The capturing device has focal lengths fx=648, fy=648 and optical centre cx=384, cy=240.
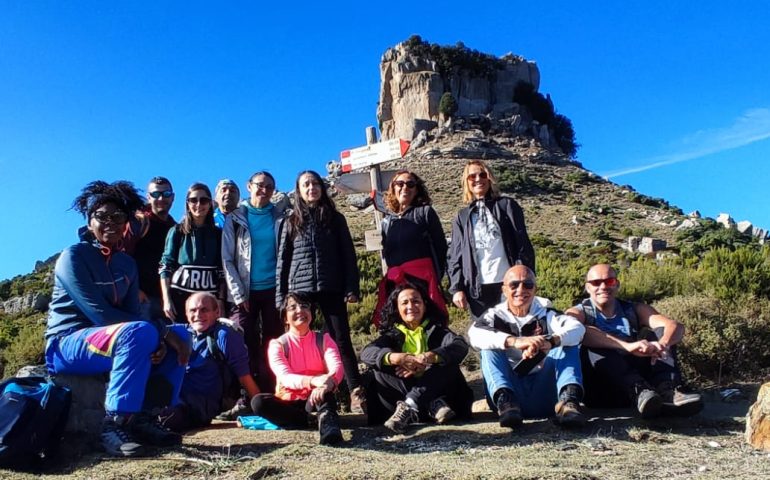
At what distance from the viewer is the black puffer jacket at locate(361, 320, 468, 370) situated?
441cm

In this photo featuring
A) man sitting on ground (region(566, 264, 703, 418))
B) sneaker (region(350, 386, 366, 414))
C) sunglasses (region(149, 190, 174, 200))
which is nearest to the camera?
man sitting on ground (region(566, 264, 703, 418))

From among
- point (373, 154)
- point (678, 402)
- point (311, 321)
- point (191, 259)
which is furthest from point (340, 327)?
point (373, 154)

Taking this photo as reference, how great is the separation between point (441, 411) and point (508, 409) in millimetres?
497

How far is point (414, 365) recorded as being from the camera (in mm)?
4363

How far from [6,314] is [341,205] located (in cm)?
1789

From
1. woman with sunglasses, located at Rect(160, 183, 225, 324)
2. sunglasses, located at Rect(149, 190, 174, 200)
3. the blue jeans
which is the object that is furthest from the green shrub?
sunglasses, located at Rect(149, 190, 174, 200)

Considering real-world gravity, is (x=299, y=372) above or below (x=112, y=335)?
below

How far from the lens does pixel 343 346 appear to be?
4.95 metres

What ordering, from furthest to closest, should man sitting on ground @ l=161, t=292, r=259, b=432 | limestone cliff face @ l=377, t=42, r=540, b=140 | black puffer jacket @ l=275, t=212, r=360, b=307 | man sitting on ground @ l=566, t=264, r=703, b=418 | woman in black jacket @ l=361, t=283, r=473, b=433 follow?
limestone cliff face @ l=377, t=42, r=540, b=140 < black puffer jacket @ l=275, t=212, r=360, b=307 < man sitting on ground @ l=161, t=292, r=259, b=432 < woman in black jacket @ l=361, t=283, r=473, b=433 < man sitting on ground @ l=566, t=264, r=703, b=418

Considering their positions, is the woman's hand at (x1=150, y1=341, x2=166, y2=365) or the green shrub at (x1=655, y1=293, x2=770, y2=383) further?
the green shrub at (x1=655, y1=293, x2=770, y2=383)

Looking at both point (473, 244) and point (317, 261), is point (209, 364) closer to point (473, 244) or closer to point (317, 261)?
point (317, 261)

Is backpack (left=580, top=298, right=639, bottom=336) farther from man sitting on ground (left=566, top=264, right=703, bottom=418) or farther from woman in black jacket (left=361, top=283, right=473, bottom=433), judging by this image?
woman in black jacket (left=361, top=283, right=473, bottom=433)

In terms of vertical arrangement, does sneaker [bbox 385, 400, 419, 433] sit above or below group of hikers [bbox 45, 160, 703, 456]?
below

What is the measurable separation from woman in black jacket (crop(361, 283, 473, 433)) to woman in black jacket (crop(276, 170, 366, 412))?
37 centimetres
